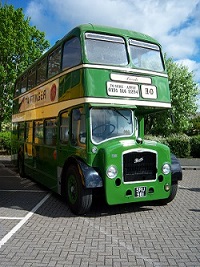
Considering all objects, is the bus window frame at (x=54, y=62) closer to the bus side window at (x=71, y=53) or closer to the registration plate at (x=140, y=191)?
the bus side window at (x=71, y=53)

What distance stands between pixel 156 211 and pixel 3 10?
21817 mm

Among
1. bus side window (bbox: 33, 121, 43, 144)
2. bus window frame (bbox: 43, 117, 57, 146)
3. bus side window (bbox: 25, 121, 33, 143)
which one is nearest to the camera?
bus window frame (bbox: 43, 117, 57, 146)

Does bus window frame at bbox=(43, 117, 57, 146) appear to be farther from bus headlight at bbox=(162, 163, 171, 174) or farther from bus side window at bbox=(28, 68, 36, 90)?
bus headlight at bbox=(162, 163, 171, 174)

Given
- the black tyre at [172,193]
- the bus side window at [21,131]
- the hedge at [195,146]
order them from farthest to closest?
the hedge at [195,146] < the bus side window at [21,131] < the black tyre at [172,193]

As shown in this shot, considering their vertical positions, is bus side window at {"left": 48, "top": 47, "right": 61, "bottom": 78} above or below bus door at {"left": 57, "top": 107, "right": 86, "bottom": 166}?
above

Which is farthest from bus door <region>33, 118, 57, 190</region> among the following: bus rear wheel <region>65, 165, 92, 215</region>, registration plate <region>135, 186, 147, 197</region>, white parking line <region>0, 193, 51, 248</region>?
registration plate <region>135, 186, 147, 197</region>

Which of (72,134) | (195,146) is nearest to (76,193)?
(72,134)

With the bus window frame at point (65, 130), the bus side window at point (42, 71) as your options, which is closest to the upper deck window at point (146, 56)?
the bus window frame at point (65, 130)

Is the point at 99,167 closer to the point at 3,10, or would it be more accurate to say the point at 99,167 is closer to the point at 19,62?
the point at 19,62

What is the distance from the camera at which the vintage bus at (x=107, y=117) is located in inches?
252

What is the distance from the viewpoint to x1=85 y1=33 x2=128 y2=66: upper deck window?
6.77 m

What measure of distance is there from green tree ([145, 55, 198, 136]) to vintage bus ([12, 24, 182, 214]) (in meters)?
17.9

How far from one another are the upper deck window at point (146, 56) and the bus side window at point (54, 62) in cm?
203

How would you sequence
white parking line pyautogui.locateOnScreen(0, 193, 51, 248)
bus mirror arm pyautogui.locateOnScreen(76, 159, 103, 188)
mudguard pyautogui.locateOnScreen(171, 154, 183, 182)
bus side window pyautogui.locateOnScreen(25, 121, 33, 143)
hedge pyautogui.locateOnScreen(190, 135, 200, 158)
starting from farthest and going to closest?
1. hedge pyautogui.locateOnScreen(190, 135, 200, 158)
2. bus side window pyautogui.locateOnScreen(25, 121, 33, 143)
3. mudguard pyautogui.locateOnScreen(171, 154, 183, 182)
4. bus mirror arm pyautogui.locateOnScreen(76, 159, 103, 188)
5. white parking line pyautogui.locateOnScreen(0, 193, 51, 248)
